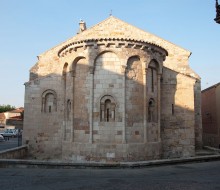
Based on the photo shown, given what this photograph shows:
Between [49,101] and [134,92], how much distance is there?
259 inches

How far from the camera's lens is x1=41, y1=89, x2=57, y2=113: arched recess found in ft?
56.4

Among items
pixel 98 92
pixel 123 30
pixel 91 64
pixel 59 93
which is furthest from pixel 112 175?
pixel 123 30

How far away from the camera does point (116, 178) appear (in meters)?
8.56

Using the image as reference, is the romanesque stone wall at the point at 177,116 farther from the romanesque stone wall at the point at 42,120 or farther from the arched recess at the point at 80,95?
the romanesque stone wall at the point at 42,120

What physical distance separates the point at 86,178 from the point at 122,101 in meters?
5.09

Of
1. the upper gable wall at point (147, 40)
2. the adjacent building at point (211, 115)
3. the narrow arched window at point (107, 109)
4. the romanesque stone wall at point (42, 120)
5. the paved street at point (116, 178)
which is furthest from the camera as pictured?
the adjacent building at point (211, 115)

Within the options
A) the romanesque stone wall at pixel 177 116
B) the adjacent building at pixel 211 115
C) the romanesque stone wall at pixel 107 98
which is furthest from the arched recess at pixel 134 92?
the adjacent building at pixel 211 115

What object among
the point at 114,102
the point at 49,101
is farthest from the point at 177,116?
the point at 49,101

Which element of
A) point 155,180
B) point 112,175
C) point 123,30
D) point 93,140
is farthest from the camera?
point 123,30

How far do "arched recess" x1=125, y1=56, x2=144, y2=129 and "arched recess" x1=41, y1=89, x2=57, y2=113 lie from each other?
5918mm

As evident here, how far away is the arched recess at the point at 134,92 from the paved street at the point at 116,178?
125 inches

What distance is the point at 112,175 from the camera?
899 cm

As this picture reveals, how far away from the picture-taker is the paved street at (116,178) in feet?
24.7

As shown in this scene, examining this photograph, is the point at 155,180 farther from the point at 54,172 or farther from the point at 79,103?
the point at 79,103
